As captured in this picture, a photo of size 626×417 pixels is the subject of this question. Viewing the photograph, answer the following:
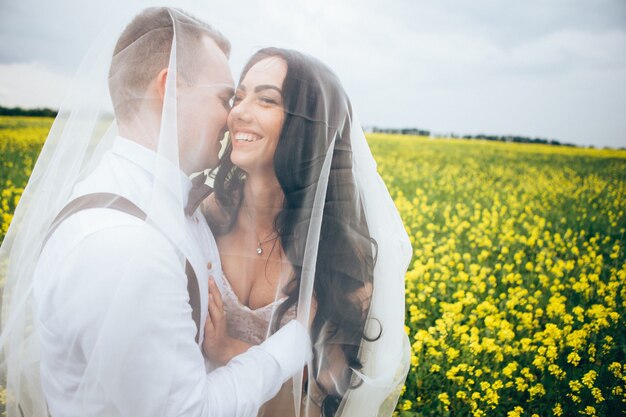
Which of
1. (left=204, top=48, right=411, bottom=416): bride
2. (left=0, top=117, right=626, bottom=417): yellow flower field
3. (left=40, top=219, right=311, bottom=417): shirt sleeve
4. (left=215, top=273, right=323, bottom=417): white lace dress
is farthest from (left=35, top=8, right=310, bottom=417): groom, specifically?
(left=0, top=117, right=626, bottom=417): yellow flower field

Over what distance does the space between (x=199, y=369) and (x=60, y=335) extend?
400 mm

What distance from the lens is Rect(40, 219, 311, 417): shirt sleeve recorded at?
1124 mm

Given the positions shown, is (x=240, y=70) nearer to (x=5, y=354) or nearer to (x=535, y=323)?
(x=5, y=354)

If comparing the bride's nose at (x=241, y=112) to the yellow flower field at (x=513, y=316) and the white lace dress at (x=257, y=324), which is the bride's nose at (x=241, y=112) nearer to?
the white lace dress at (x=257, y=324)

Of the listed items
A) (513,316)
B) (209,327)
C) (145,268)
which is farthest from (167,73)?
(513,316)

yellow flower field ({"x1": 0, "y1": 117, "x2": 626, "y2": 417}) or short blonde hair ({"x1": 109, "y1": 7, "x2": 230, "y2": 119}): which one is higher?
short blonde hair ({"x1": 109, "y1": 7, "x2": 230, "y2": 119})

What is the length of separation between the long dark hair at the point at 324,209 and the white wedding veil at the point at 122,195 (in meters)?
0.24

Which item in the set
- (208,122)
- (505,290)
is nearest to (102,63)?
(208,122)

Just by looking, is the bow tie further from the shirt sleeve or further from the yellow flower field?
the yellow flower field

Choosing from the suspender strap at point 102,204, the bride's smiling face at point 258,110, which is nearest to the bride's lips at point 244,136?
the bride's smiling face at point 258,110

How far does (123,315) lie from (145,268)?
0.44 feet

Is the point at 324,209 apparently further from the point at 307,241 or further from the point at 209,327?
the point at 209,327

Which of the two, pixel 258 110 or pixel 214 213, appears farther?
pixel 214 213

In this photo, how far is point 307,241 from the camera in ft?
5.55
